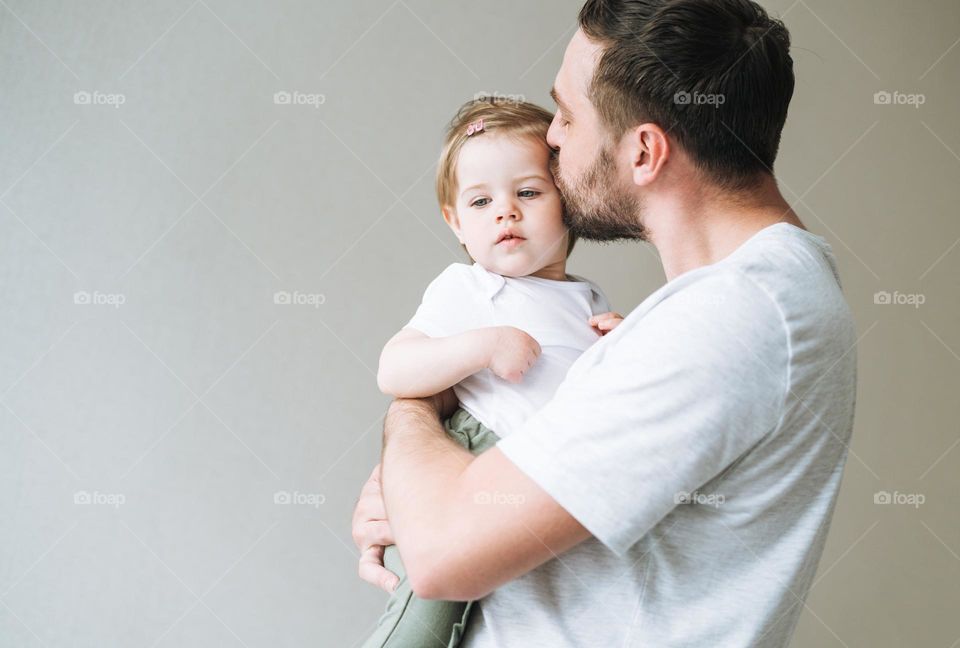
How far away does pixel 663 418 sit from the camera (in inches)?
36.0

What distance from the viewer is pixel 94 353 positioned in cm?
255

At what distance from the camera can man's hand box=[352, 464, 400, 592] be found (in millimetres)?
1427

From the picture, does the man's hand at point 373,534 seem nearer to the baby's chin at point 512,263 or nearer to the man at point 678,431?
the man at point 678,431

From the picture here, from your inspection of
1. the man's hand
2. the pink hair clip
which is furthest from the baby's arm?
the pink hair clip

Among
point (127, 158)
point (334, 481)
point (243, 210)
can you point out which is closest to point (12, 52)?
point (127, 158)

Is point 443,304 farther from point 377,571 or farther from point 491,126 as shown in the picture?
point 377,571

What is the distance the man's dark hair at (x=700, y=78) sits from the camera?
126cm

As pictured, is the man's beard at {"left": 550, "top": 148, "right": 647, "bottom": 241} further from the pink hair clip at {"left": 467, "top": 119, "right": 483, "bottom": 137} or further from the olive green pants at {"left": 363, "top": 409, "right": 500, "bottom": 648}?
the olive green pants at {"left": 363, "top": 409, "right": 500, "bottom": 648}

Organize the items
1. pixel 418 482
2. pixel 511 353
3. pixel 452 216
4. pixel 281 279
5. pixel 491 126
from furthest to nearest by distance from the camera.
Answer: pixel 281 279
pixel 452 216
pixel 491 126
pixel 511 353
pixel 418 482

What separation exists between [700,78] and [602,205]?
23 centimetres

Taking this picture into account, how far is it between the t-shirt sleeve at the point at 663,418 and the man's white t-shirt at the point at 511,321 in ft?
1.39

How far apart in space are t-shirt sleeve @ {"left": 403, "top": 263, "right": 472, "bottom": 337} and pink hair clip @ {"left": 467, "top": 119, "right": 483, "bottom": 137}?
24 cm

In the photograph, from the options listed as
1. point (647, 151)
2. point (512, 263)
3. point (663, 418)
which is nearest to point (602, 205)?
point (647, 151)

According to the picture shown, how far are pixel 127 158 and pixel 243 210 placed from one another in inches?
14.2
